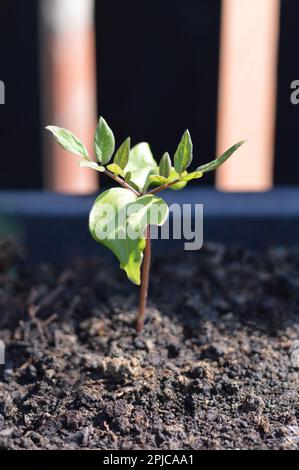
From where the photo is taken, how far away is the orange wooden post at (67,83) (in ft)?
5.81

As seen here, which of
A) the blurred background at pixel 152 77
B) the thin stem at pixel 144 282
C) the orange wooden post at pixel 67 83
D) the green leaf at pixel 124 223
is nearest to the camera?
the green leaf at pixel 124 223

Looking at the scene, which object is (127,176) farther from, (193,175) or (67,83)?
(67,83)

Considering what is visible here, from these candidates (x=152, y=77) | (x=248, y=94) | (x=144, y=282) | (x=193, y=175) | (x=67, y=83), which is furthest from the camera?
(x=67, y=83)

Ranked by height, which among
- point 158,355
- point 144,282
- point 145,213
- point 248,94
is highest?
point 248,94

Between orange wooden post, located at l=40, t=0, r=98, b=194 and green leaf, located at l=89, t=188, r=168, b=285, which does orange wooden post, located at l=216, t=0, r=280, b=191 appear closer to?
orange wooden post, located at l=40, t=0, r=98, b=194

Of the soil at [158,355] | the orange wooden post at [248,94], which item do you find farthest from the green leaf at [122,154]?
the orange wooden post at [248,94]

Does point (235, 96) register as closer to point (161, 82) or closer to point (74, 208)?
point (161, 82)

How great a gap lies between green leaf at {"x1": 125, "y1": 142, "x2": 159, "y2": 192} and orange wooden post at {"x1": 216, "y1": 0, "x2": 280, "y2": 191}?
75cm

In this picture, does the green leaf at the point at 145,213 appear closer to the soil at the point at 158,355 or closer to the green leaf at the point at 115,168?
the green leaf at the point at 115,168

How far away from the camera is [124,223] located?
0.83 metres

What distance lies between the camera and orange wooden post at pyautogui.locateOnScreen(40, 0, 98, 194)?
177 centimetres

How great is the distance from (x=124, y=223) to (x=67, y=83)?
139 centimetres

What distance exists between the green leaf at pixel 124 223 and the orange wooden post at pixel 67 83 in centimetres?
86

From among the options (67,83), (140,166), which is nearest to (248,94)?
(67,83)
